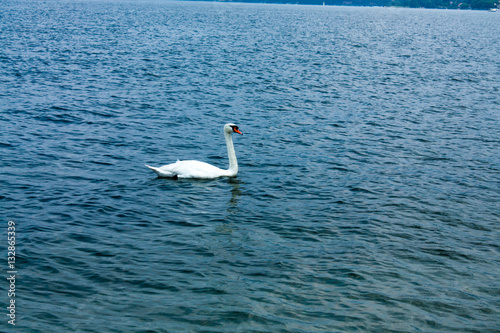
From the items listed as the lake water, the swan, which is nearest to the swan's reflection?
the lake water

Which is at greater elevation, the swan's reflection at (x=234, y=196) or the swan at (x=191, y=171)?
the swan at (x=191, y=171)

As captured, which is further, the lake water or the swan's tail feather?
the swan's tail feather

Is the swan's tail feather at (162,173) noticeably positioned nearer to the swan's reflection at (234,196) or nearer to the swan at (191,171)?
the swan at (191,171)

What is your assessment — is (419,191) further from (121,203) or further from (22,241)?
(22,241)

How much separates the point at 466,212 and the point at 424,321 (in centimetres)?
522

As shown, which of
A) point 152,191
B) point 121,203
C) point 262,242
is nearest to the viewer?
point 262,242

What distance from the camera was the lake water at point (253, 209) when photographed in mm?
8016

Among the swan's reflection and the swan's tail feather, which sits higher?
the swan's tail feather

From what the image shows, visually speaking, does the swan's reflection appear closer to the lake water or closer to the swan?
the lake water

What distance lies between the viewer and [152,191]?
517 inches

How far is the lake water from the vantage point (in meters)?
8.02

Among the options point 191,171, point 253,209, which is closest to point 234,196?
point 253,209

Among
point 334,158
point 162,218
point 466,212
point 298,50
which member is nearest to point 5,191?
point 162,218

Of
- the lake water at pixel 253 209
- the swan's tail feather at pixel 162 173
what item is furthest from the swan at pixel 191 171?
the lake water at pixel 253 209
